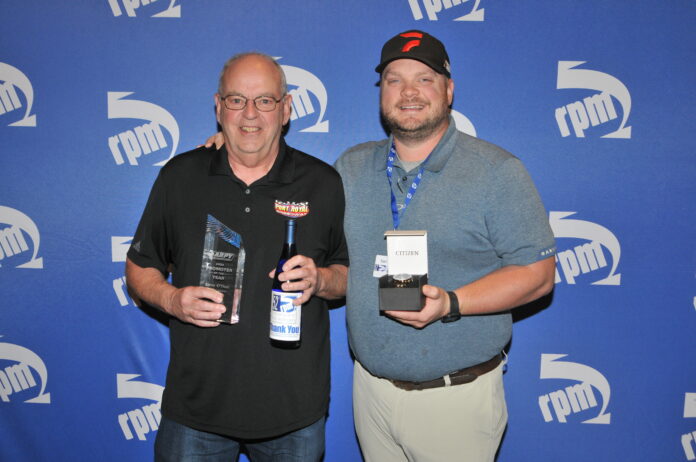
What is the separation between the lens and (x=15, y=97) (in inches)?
92.0

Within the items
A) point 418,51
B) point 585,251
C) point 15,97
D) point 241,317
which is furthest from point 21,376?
point 585,251

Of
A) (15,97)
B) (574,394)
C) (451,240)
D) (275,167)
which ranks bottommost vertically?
(574,394)

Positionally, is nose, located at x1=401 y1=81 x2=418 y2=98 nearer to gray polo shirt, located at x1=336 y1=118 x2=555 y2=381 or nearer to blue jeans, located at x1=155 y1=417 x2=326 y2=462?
gray polo shirt, located at x1=336 y1=118 x2=555 y2=381

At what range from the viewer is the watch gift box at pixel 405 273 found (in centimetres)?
153

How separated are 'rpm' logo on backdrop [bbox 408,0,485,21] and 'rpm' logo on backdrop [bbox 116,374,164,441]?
2.08 meters

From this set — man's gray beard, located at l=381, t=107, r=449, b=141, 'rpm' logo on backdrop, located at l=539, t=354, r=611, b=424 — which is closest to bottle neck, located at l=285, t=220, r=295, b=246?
man's gray beard, located at l=381, t=107, r=449, b=141

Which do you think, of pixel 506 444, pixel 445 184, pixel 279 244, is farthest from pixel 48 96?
pixel 506 444

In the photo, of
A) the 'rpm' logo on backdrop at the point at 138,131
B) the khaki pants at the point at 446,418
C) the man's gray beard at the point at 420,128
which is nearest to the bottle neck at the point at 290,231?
the man's gray beard at the point at 420,128

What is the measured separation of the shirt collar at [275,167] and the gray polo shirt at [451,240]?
0.27 metres

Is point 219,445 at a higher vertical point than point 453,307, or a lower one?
lower

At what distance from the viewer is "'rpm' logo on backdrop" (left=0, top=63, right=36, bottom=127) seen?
2322mm

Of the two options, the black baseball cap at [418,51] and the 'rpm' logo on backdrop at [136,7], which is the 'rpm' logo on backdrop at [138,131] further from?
the black baseball cap at [418,51]

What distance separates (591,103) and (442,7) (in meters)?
0.76

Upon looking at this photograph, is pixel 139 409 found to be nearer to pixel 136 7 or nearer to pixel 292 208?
pixel 292 208
